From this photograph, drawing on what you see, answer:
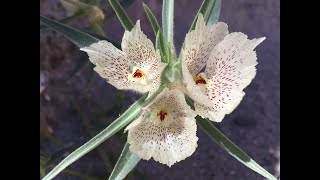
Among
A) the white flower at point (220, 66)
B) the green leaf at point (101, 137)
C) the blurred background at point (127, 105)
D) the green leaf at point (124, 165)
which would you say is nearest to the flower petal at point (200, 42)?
the white flower at point (220, 66)

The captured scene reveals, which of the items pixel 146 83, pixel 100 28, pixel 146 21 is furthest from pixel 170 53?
pixel 146 21

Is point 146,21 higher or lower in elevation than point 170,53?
lower

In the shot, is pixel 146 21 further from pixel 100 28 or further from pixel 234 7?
pixel 234 7

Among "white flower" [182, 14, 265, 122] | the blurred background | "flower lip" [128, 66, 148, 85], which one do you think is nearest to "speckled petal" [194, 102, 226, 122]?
"white flower" [182, 14, 265, 122]

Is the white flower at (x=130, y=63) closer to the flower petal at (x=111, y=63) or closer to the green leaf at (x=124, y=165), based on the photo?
the flower petal at (x=111, y=63)

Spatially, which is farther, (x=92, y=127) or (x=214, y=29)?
(x=92, y=127)

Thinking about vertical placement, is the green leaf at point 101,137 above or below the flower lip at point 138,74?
below
